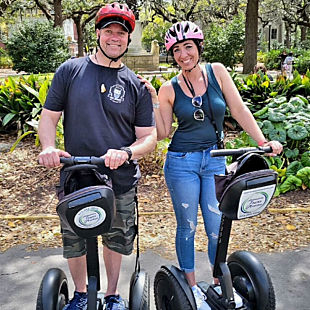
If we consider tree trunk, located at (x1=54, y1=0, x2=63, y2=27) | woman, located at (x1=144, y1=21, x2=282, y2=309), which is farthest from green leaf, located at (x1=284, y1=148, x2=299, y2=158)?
A: tree trunk, located at (x1=54, y1=0, x2=63, y2=27)

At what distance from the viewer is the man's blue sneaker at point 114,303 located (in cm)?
257

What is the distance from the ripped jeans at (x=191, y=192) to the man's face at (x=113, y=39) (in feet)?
2.45

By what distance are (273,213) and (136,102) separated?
2.73 m

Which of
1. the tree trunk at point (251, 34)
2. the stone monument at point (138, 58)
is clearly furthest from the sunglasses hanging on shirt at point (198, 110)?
the tree trunk at point (251, 34)

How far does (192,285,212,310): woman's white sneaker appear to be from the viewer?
2.55m

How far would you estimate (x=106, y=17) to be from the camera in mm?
2354

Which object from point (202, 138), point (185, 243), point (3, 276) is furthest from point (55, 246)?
point (202, 138)

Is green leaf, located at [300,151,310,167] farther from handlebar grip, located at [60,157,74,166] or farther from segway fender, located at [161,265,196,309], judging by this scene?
handlebar grip, located at [60,157,74,166]

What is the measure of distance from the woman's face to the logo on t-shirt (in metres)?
0.46

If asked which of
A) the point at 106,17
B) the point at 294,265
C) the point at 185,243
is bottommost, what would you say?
the point at 294,265

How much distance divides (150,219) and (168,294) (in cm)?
192

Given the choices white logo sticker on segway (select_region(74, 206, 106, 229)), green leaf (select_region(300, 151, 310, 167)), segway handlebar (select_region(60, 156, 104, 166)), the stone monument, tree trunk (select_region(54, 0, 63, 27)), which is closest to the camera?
white logo sticker on segway (select_region(74, 206, 106, 229))

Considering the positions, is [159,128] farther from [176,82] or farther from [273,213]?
[273,213]

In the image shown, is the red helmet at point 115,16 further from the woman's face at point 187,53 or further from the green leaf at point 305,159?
the green leaf at point 305,159
